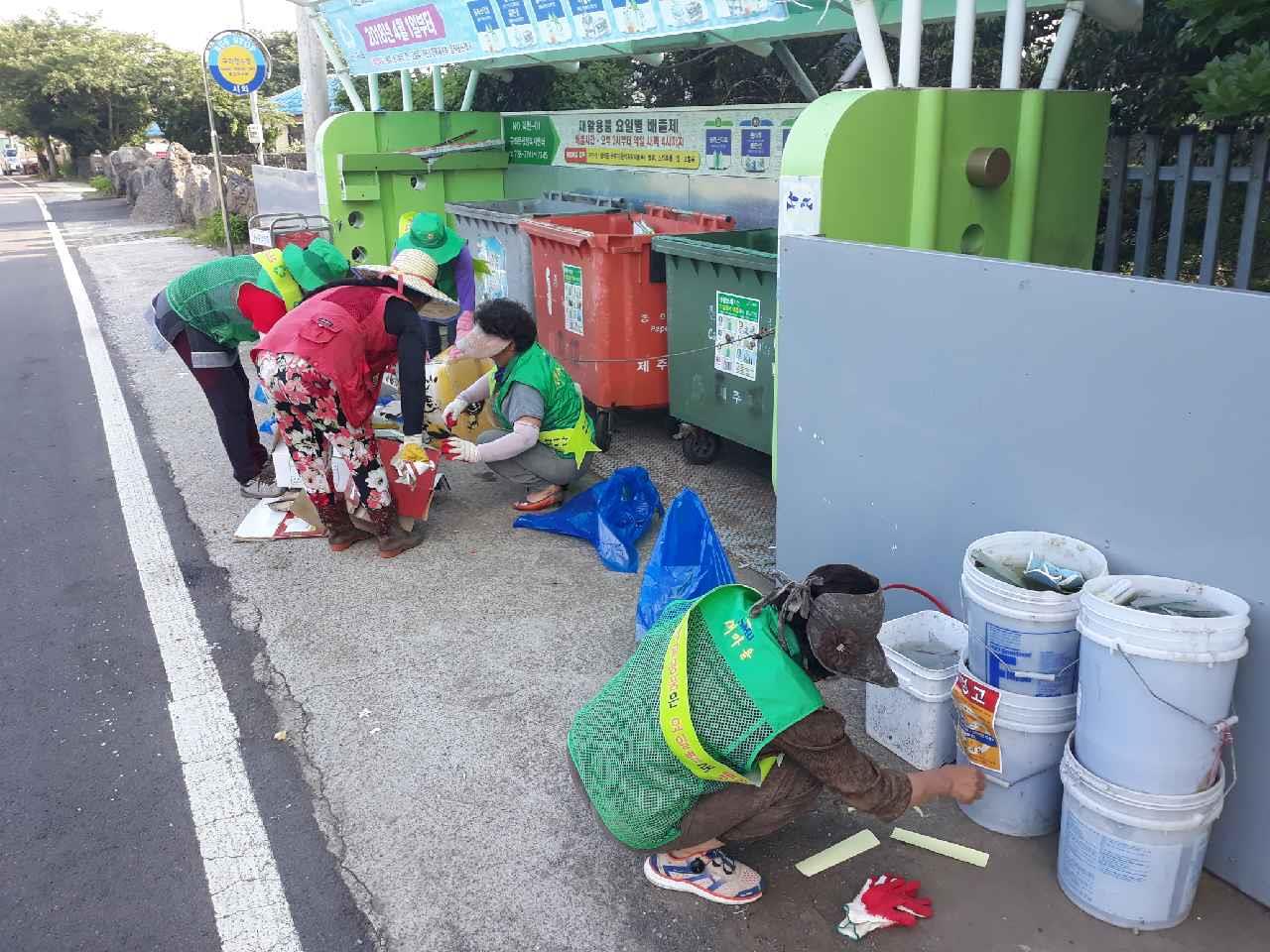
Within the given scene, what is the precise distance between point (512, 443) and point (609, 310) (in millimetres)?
1476

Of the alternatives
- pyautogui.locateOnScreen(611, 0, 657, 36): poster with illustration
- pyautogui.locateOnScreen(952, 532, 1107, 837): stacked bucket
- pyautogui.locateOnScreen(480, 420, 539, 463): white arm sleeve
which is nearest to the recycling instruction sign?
pyautogui.locateOnScreen(611, 0, 657, 36): poster with illustration

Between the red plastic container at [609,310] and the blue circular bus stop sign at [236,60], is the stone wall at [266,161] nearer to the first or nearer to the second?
the blue circular bus stop sign at [236,60]

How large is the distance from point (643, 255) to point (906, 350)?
2.95 m

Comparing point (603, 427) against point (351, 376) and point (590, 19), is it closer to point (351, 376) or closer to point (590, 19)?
point (351, 376)

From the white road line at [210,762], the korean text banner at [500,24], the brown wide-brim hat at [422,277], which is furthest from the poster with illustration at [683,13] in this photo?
the white road line at [210,762]

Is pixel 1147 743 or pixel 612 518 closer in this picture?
pixel 1147 743

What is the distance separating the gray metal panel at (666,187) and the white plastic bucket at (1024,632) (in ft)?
14.4

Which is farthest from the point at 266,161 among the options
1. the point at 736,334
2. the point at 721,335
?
the point at 736,334

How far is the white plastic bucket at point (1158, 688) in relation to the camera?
238 centimetres

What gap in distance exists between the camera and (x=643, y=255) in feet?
20.2

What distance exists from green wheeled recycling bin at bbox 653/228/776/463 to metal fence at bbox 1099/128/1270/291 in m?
1.85

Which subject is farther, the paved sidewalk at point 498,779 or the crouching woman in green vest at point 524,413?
the crouching woman in green vest at point 524,413

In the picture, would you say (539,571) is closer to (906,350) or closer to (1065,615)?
(906,350)

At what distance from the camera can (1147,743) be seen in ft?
8.11
